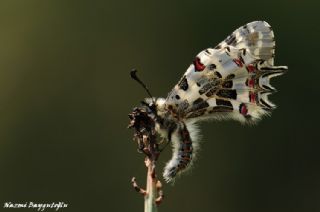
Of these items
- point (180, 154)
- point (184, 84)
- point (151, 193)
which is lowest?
point (151, 193)

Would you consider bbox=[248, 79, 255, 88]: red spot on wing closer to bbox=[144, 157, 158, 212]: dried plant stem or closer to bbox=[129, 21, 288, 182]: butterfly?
bbox=[129, 21, 288, 182]: butterfly

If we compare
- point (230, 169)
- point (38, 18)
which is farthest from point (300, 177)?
point (38, 18)

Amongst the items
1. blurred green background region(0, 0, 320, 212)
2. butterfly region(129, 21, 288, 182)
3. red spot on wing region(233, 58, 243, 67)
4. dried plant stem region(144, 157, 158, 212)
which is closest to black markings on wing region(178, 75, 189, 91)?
butterfly region(129, 21, 288, 182)

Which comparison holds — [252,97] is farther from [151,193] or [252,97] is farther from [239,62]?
[151,193]

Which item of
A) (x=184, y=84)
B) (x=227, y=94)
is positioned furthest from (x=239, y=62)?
(x=184, y=84)

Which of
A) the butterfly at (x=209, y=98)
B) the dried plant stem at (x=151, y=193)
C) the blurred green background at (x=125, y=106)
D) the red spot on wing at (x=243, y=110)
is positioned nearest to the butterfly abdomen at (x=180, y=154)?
the butterfly at (x=209, y=98)

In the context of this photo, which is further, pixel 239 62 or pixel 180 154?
pixel 239 62
